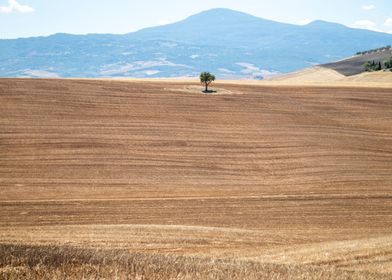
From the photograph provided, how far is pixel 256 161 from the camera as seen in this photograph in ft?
144

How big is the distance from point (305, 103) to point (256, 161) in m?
29.3

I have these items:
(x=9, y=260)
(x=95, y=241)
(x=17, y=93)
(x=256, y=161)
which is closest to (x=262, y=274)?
(x=9, y=260)

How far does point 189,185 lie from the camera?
123ft

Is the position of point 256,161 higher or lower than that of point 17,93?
lower

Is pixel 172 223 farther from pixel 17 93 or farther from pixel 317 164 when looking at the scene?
pixel 17 93

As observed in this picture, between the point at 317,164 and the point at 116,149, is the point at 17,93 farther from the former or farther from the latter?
the point at 317,164

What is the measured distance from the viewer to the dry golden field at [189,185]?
12421mm

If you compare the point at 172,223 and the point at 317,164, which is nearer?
the point at 172,223

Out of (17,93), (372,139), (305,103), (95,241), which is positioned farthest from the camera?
(305,103)

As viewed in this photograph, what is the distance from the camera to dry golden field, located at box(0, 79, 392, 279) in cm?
1242

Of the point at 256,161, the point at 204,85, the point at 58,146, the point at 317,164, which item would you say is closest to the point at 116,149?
the point at 58,146

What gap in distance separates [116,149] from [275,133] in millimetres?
16960

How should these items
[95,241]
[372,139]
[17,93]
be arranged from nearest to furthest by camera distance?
1. [95,241]
2. [372,139]
3. [17,93]

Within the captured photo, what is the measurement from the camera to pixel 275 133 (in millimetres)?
52812
